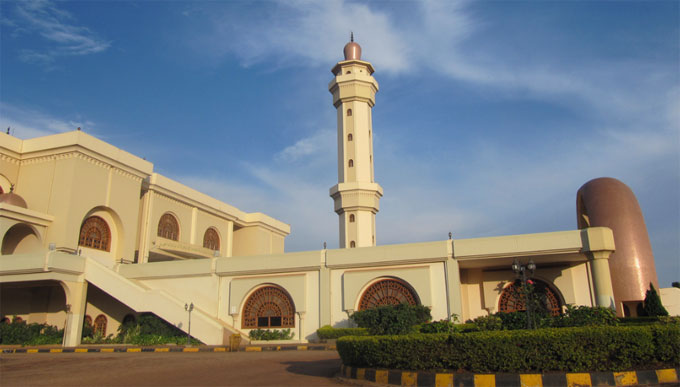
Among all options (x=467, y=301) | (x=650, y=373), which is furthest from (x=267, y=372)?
(x=467, y=301)

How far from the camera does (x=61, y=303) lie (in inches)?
994

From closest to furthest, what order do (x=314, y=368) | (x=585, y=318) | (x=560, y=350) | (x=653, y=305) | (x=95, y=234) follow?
1. (x=560, y=350)
2. (x=585, y=318)
3. (x=314, y=368)
4. (x=653, y=305)
5. (x=95, y=234)

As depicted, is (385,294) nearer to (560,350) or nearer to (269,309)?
(269,309)

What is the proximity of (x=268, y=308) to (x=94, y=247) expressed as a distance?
963cm

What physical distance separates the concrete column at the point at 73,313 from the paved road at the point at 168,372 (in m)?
8.18

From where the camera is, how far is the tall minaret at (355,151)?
3005cm

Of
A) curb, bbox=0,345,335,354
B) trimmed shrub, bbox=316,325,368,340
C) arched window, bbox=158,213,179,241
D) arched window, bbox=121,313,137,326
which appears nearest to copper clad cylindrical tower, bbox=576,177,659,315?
trimmed shrub, bbox=316,325,368,340

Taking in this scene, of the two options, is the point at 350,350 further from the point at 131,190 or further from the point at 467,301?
the point at 131,190

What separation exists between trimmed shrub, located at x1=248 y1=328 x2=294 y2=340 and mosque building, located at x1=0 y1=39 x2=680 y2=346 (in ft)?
1.19

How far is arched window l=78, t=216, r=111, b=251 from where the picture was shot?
2550 centimetres

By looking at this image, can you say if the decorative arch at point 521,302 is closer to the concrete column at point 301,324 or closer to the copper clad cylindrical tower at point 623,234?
the copper clad cylindrical tower at point 623,234

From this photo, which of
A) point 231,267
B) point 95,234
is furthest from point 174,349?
point 95,234

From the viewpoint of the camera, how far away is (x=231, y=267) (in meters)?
24.8

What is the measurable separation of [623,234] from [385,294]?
1148 centimetres
